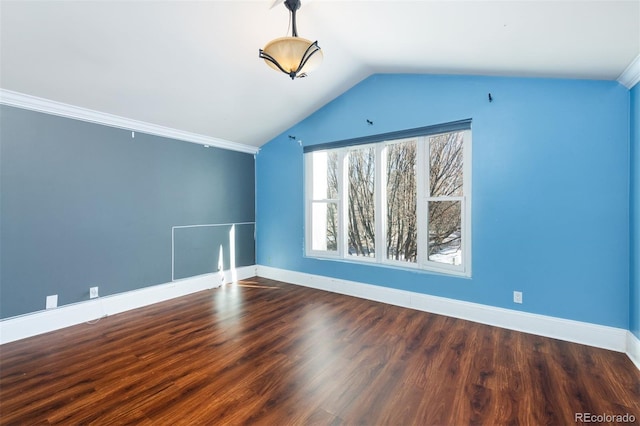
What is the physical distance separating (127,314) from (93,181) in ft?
5.32

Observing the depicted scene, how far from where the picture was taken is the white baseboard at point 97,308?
2.66m

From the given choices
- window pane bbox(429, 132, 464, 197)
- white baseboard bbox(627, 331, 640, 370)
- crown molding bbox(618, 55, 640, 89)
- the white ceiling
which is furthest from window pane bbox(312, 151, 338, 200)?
white baseboard bbox(627, 331, 640, 370)

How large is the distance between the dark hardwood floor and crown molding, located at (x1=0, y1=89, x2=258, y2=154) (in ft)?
7.52

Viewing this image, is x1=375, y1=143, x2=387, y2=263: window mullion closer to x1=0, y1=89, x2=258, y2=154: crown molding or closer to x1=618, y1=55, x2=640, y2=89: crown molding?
x1=618, y1=55, x2=640, y2=89: crown molding

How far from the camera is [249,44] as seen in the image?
8.96ft

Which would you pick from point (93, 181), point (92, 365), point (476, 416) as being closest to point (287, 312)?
point (92, 365)

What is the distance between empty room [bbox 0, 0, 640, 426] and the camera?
6.16ft

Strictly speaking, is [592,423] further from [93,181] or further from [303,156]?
[93,181]

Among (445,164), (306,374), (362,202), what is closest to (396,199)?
(362,202)

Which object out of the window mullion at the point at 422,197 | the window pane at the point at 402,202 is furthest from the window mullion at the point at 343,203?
the window mullion at the point at 422,197

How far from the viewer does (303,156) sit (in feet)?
14.8

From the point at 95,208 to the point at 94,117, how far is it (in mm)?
1041

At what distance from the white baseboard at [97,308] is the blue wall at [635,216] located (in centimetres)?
476

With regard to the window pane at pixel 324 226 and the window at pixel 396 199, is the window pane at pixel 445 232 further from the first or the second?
the window pane at pixel 324 226
